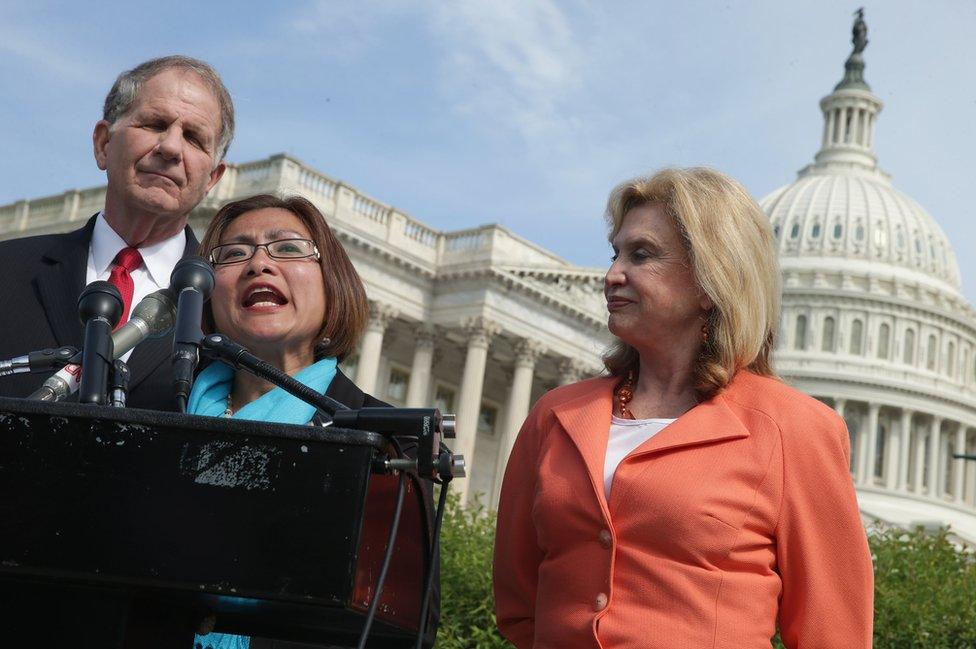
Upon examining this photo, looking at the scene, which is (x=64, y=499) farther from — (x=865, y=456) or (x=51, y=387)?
(x=865, y=456)

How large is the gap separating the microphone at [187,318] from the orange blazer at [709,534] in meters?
1.08

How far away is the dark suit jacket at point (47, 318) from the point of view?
11.6 ft

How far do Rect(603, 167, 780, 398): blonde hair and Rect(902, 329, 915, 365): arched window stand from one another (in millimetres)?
94584

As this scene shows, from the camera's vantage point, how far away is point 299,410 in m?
3.37

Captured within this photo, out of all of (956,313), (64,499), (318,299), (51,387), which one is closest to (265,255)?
(318,299)

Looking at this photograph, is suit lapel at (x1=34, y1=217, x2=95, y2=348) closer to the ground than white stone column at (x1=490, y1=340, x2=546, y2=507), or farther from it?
closer to the ground

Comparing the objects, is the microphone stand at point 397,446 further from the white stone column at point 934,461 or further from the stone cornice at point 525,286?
the white stone column at point 934,461

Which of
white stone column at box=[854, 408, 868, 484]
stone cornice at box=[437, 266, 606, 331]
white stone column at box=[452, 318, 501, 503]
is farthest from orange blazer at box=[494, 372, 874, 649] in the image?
white stone column at box=[854, 408, 868, 484]

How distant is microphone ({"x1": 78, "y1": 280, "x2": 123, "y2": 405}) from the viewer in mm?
2395

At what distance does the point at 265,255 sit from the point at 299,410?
427 millimetres

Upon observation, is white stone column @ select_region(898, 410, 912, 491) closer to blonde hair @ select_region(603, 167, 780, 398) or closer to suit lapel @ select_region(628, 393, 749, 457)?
blonde hair @ select_region(603, 167, 780, 398)

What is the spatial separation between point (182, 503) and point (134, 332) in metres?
0.53

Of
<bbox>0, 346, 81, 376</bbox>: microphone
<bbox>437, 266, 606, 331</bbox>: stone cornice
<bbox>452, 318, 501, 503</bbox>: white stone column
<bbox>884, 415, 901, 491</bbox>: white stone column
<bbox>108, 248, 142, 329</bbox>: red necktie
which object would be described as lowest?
<bbox>0, 346, 81, 376</bbox>: microphone

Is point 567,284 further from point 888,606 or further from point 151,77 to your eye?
point 151,77
